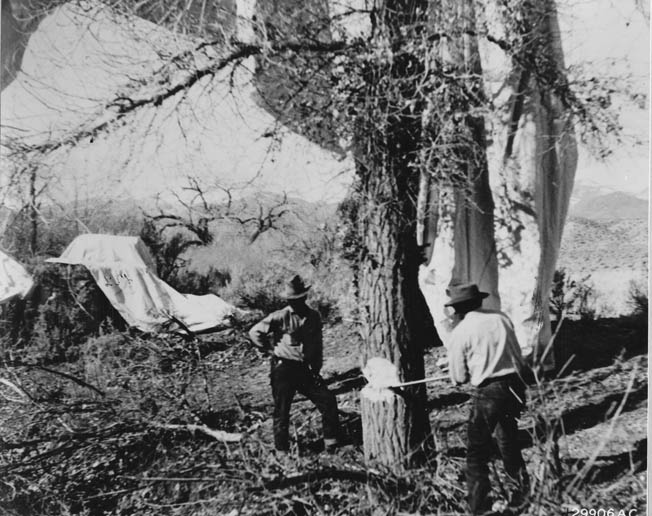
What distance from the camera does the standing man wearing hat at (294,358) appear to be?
375cm

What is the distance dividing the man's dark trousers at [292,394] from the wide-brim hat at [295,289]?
436 millimetres

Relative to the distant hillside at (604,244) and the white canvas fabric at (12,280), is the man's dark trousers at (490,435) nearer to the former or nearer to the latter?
the distant hillside at (604,244)

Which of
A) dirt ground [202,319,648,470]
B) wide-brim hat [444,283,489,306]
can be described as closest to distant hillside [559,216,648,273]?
dirt ground [202,319,648,470]

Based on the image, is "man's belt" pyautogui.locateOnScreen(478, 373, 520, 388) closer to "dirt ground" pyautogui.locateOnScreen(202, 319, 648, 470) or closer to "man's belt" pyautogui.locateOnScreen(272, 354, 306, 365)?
"dirt ground" pyautogui.locateOnScreen(202, 319, 648, 470)

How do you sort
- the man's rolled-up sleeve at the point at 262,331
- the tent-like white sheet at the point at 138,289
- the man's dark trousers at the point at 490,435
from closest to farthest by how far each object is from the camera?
the man's dark trousers at the point at 490,435
the man's rolled-up sleeve at the point at 262,331
the tent-like white sheet at the point at 138,289

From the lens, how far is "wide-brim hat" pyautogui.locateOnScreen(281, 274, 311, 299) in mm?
3768

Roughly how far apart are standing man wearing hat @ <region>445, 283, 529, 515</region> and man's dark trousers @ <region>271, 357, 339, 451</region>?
86cm

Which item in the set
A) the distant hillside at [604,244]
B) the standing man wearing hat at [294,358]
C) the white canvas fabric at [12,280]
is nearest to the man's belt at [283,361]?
the standing man wearing hat at [294,358]

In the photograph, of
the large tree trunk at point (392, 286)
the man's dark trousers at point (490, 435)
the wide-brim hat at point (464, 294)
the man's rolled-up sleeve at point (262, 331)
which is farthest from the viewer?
the man's rolled-up sleeve at point (262, 331)

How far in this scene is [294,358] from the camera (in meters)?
3.79

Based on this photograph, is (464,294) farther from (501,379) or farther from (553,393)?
(553,393)

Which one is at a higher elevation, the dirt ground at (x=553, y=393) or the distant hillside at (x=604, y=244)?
the distant hillside at (x=604, y=244)

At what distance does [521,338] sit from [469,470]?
103 cm

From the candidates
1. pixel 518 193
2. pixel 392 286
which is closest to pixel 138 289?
pixel 392 286
